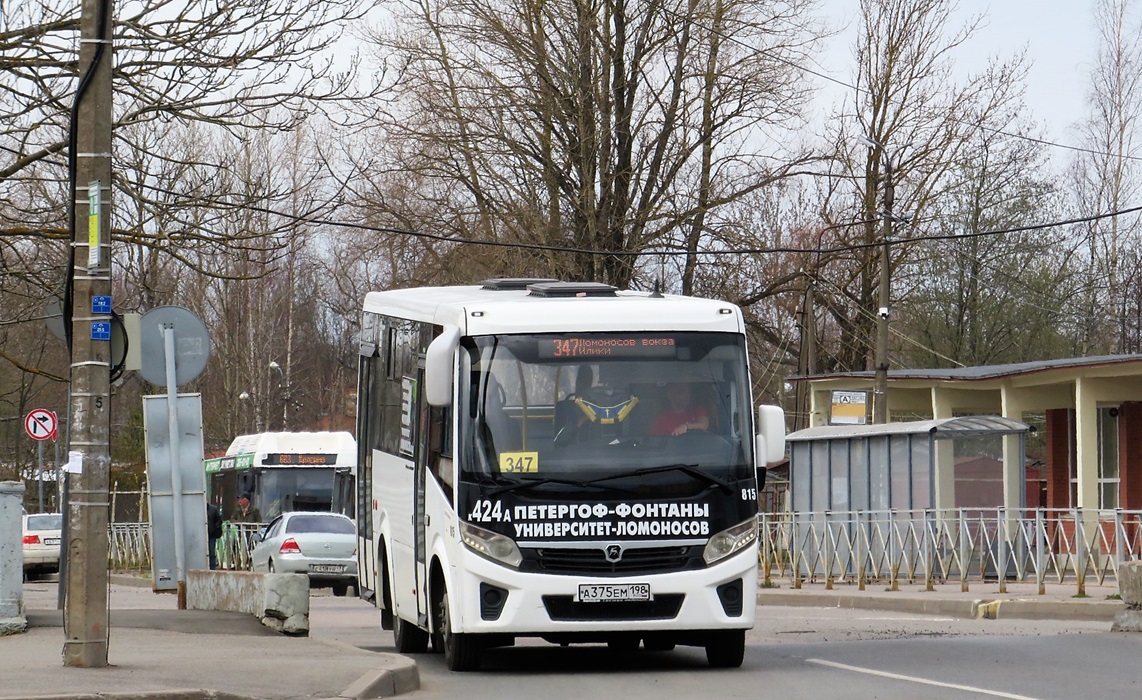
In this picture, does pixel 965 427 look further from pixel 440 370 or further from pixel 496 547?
pixel 496 547

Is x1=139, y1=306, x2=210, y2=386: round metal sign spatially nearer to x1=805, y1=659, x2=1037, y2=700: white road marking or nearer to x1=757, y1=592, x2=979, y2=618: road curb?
x1=805, y1=659, x2=1037, y2=700: white road marking

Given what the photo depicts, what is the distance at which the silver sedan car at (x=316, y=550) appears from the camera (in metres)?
28.2

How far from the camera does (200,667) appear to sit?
1100cm

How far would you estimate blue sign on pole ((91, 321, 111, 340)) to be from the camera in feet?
35.5

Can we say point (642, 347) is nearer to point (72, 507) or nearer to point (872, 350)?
point (72, 507)

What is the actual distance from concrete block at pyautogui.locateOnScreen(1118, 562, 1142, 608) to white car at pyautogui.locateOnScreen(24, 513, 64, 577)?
1182 inches

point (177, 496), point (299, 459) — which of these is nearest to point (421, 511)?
point (177, 496)

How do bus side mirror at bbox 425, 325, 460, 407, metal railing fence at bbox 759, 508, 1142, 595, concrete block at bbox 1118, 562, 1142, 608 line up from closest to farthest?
bus side mirror at bbox 425, 325, 460, 407
concrete block at bbox 1118, 562, 1142, 608
metal railing fence at bbox 759, 508, 1142, 595

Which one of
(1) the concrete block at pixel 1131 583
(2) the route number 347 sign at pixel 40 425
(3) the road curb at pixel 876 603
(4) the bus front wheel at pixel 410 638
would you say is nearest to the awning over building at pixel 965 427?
(3) the road curb at pixel 876 603

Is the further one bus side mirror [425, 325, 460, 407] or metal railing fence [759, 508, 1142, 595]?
metal railing fence [759, 508, 1142, 595]

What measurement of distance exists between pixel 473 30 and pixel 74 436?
85.6 feet

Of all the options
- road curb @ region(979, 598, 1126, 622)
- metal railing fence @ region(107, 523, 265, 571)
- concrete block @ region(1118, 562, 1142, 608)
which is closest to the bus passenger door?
concrete block @ region(1118, 562, 1142, 608)

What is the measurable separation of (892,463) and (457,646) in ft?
56.7

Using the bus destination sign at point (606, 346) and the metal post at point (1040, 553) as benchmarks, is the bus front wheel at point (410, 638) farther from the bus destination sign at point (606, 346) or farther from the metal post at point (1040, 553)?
the metal post at point (1040, 553)
